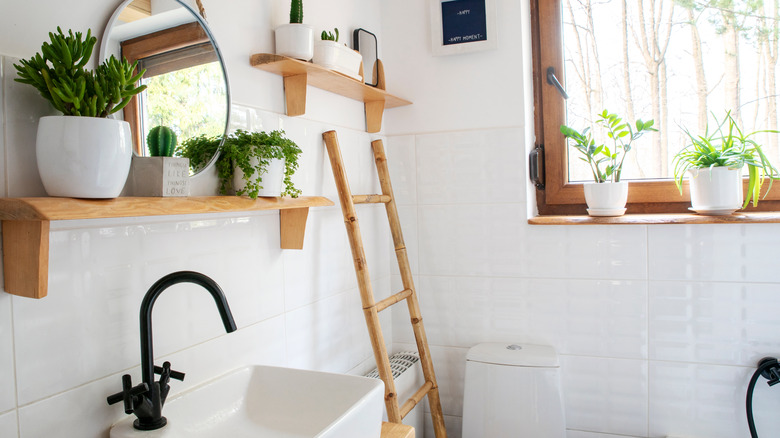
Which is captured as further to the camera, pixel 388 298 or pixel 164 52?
pixel 388 298

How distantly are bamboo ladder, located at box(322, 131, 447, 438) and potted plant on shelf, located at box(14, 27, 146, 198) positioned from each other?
80cm

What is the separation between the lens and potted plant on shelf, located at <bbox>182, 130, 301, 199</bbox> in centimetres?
106

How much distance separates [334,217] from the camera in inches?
63.6

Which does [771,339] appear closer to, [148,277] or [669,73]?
[669,73]

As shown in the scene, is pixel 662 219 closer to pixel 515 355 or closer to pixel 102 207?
pixel 515 355

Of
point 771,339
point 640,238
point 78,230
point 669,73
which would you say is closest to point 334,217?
point 78,230

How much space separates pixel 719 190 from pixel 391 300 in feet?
3.53

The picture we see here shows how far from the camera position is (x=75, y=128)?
693mm

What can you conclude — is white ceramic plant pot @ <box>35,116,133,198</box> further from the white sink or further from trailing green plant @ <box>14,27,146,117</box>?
the white sink

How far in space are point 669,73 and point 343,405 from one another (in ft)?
5.20

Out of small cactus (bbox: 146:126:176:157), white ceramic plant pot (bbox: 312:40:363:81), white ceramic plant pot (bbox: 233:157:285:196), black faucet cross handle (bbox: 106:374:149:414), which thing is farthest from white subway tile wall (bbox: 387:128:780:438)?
black faucet cross handle (bbox: 106:374:149:414)

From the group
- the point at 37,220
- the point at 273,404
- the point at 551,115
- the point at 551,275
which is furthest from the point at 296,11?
the point at 551,275

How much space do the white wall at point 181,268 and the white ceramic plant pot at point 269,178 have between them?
11 centimetres

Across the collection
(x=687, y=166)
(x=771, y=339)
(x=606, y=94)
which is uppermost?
(x=606, y=94)
